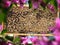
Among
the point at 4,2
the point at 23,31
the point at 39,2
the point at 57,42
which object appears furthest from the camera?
the point at 23,31

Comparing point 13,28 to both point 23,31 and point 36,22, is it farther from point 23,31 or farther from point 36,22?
point 36,22

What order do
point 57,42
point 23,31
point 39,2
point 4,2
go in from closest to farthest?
point 57,42 < point 4,2 < point 39,2 < point 23,31

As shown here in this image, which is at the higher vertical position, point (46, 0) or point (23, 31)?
point (46, 0)

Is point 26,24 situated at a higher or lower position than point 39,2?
lower

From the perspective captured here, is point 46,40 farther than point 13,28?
No

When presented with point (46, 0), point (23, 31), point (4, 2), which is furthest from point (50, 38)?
point (23, 31)

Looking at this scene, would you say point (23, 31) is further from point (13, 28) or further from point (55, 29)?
point (55, 29)

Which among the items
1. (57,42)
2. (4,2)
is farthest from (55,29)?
(4,2)

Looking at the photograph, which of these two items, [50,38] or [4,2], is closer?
[50,38]

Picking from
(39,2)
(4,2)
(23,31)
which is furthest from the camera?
(23,31)
